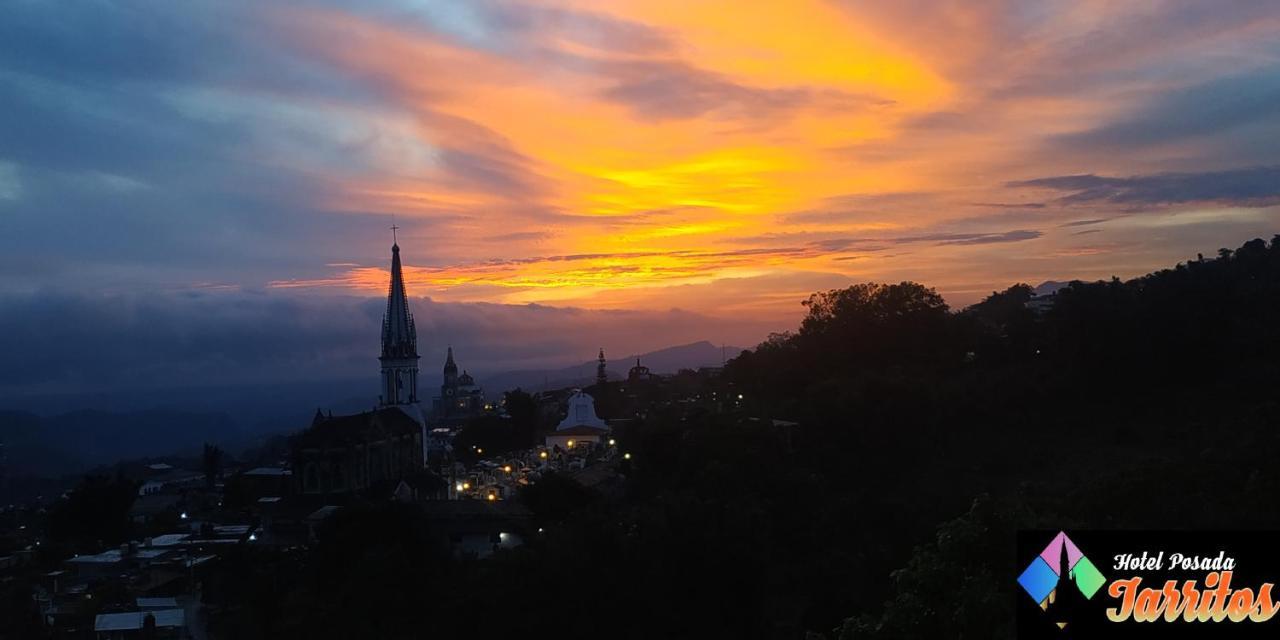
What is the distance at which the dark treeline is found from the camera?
1756cm

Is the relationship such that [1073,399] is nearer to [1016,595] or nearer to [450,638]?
[450,638]

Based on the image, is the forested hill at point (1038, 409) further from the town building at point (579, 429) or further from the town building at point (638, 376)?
the town building at point (638, 376)

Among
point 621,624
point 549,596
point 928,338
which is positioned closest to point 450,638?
point 549,596

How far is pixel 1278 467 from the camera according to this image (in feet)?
62.4

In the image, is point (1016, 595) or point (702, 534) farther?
point (702, 534)

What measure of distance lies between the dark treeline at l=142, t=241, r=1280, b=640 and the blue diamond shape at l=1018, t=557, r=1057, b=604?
0.78 meters

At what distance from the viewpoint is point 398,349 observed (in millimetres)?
57375

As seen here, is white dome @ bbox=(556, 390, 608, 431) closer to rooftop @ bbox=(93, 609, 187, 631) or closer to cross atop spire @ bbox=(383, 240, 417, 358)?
cross atop spire @ bbox=(383, 240, 417, 358)

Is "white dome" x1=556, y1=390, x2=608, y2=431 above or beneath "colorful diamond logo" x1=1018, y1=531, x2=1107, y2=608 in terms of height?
beneath

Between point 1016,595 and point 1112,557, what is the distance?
1.12 m

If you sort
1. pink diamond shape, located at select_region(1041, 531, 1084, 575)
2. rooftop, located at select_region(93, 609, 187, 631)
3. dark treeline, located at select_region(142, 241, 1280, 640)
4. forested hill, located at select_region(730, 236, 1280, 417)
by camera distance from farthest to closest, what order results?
forested hill, located at select_region(730, 236, 1280, 417), rooftop, located at select_region(93, 609, 187, 631), dark treeline, located at select_region(142, 241, 1280, 640), pink diamond shape, located at select_region(1041, 531, 1084, 575)

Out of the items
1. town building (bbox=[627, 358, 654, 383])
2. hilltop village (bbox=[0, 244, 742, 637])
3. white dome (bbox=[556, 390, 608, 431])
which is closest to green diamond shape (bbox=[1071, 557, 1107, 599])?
hilltop village (bbox=[0, 244, 742, 637])

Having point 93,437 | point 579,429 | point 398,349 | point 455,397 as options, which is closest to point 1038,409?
point 579,429

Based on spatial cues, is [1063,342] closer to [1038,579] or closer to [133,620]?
[1038,579]
